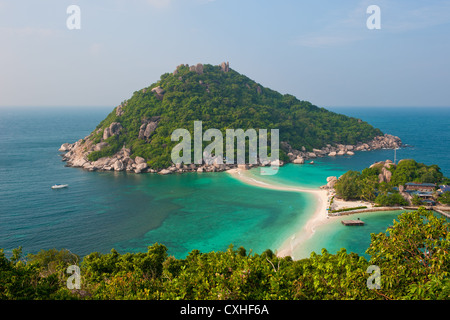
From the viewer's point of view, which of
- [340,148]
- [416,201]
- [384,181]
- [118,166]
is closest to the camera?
[416,201]

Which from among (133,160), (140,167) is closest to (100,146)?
(133,160)

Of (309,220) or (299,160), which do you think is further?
(299,160)

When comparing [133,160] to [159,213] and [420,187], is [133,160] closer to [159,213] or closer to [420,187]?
[159,213]

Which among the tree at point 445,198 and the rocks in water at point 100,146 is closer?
the tree at point 445,198

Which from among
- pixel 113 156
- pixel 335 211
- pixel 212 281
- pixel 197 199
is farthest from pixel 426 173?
pixel 113 156

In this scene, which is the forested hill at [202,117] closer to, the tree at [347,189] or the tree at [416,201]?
the tree at [347,189]

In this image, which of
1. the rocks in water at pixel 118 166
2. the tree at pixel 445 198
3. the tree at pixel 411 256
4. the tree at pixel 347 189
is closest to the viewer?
the tree at pixel 411 256

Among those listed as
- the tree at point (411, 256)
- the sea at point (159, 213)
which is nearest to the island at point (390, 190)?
the sea at point (159, 213)
